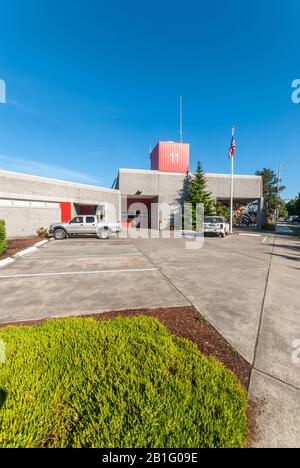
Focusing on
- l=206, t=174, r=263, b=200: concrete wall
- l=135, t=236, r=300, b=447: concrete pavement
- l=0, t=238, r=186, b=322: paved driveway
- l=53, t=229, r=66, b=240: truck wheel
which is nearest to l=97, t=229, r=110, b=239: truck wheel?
l=53, t=229, r=66, b=240: truck wheel

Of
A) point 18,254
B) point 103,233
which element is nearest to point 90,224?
point 103,233

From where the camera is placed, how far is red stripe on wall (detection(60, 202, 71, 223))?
768 inches

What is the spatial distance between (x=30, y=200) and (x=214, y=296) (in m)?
16.7

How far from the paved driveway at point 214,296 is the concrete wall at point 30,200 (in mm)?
7907

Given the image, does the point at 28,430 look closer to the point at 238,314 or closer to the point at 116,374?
the point at 116,374

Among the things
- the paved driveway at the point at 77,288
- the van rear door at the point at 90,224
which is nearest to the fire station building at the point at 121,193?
the van rear door at the point at 90,224

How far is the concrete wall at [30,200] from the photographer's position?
1520 centimetres

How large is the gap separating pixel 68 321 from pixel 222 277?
5.04 meters

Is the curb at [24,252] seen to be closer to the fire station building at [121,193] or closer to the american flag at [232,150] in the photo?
the fire station building at [121,193]

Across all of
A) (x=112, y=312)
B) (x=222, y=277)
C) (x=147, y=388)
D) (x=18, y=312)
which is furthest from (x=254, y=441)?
(x=222, y=277)

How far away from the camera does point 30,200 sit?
54.6 ft

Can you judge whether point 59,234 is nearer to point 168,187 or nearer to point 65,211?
point 65,211

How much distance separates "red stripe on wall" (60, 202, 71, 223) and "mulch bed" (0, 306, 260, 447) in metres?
17.1

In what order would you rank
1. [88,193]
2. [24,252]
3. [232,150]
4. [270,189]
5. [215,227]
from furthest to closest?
[270,189] → [88,193] → [232,150] → [215,227] → [24,252]
